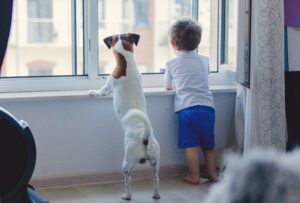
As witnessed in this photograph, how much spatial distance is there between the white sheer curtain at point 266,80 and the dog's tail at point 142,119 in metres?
0.66

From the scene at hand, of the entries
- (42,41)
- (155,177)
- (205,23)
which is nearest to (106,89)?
(155,177)

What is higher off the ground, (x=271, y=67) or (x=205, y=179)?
(x=271, y=67)

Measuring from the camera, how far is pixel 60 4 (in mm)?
2625

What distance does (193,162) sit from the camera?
2555 millimetres

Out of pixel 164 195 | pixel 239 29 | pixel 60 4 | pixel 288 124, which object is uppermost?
pixel 60 4

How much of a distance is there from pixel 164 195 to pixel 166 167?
36 centimetres

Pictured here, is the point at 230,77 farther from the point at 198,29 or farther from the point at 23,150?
the point at 23,150

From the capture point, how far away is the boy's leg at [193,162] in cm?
255

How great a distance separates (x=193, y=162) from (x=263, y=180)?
2290 millimetres

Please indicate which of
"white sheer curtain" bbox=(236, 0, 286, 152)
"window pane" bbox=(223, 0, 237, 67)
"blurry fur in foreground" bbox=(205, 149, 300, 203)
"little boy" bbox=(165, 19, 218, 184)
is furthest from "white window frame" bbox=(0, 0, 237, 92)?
"blurry fur in foreground" bbox=(205, 149, 300, 203)

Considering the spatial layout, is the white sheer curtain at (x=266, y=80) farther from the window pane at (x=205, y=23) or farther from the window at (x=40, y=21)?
the window at (x=40, y=21)

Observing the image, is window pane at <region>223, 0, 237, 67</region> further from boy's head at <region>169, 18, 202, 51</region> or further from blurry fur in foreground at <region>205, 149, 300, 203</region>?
blurry fur in foreground at <region>205, 149, 300, 203</region>

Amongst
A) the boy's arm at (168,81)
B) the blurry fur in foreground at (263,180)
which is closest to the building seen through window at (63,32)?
the boy's arm at (168,81)

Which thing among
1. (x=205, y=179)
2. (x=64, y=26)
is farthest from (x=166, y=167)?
(x=64, y=26)
